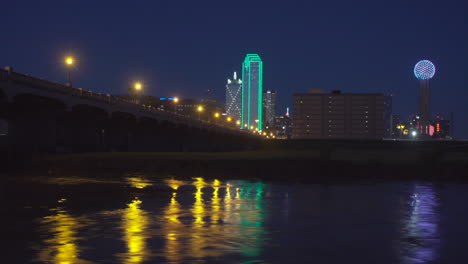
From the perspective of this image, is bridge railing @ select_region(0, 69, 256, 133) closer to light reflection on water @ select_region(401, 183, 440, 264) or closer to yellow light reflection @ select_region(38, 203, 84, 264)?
yellow light reflection @ select_region(38, 203, 84, 264)

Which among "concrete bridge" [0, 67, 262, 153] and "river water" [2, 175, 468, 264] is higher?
"concrete bridge" [0, 67, 262, 153]

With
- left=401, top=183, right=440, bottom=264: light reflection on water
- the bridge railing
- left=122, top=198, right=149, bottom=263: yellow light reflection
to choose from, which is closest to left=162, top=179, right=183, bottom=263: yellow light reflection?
left=122, top=198, right=149, bottom=263: yellow light reflection

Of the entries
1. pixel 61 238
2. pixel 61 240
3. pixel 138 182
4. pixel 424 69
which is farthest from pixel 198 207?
pixel 424 69

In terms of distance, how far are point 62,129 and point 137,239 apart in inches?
2251

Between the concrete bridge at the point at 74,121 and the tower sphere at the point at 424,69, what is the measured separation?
255 feet

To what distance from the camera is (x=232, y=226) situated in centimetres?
1908

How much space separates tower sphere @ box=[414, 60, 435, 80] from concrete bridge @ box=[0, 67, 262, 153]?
255 feet

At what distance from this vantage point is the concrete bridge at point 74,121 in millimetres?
53062

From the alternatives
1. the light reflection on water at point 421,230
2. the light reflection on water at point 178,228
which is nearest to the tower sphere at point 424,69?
the light reflection on water at point 421,230

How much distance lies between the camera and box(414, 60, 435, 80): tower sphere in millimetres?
159000

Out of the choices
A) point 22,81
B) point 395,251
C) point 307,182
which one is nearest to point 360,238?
point 395,251

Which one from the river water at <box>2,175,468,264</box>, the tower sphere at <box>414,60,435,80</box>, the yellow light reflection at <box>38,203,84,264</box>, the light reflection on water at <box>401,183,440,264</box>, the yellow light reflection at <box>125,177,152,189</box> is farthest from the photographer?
the tower sphere at <box>414,60,435,80</box>

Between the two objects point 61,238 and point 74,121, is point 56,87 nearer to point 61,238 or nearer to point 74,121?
point 74,121

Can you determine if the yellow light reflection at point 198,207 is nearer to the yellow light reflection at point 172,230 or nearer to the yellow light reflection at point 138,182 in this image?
the yellow light reflection at point 172,230
